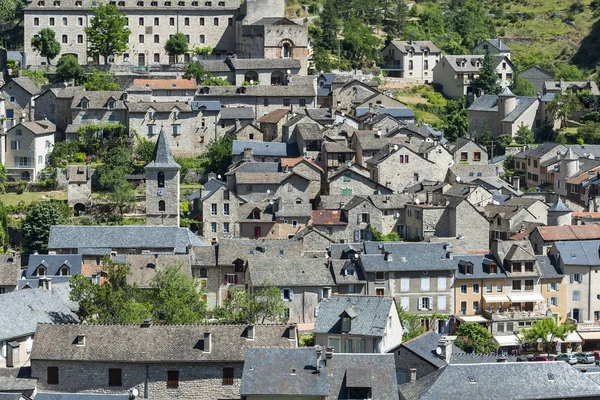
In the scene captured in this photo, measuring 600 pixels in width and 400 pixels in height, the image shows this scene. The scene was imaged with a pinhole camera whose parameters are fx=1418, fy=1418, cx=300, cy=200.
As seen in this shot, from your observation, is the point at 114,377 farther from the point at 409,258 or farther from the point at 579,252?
the point at 579,252

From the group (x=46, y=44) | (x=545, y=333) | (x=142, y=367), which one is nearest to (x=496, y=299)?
(x=545, y=333)

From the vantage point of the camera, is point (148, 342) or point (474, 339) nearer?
point (148, 342)

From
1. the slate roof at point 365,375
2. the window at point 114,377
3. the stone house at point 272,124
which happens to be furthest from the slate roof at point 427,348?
the stone house at point 272,124

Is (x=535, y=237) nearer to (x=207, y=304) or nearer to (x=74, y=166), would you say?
(x=207, y=304)

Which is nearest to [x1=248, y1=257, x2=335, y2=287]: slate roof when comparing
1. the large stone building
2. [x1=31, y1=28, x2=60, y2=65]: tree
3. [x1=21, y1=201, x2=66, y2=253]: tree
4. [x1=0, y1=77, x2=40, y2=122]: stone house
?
[x1=21, y1=201, x2=66, y2=253]: tree

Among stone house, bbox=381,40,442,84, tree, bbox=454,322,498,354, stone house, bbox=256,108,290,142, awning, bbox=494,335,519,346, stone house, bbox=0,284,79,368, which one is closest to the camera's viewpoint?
stone house, bbox=0,284,79,368

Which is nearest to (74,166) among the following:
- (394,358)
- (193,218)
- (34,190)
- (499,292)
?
(34,190)

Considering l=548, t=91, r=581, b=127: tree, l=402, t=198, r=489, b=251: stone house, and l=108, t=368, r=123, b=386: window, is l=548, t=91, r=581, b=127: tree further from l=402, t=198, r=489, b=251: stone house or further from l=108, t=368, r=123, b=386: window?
l=108, t=368, r=123, b=386: window
